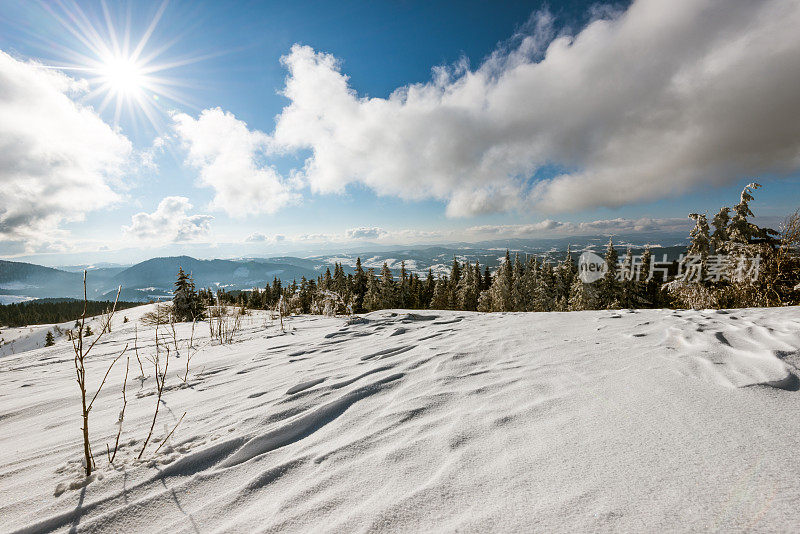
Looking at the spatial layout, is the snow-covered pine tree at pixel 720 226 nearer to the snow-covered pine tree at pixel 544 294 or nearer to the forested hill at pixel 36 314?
the snow-covered pine tree at pixel 544 294

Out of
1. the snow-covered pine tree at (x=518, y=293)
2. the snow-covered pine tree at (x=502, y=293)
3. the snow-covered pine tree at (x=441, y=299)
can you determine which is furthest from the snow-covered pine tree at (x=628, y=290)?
the snow-covered pine tree at (x=441, y=299)

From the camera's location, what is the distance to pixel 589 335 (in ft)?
13.4

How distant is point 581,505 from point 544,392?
1145 mm

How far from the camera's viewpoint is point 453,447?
5.55ft

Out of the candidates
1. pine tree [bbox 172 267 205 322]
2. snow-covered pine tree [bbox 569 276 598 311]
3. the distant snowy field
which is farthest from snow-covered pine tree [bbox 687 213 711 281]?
pine tree [bbox 172 267 205 322]

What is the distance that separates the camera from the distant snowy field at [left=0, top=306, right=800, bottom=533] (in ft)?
4.03

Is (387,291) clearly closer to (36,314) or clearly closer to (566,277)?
(566,277)

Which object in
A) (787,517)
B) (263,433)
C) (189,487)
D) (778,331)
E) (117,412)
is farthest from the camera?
(778,331)

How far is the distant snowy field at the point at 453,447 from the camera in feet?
4.03

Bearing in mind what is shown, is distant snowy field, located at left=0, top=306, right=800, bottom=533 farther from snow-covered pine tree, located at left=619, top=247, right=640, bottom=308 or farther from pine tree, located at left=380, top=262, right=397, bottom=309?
pine tree, located at left=380, top=262, right=397, bottom=309

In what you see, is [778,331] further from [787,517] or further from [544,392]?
[787,517]

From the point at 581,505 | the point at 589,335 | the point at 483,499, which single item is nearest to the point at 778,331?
the point at 589,335

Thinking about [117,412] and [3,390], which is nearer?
[117,412]

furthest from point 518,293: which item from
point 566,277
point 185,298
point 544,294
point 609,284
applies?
point 185,298
